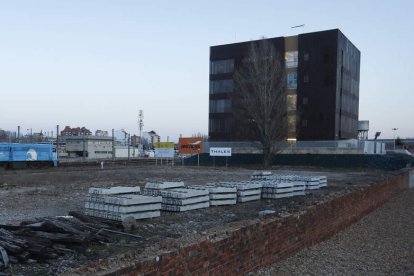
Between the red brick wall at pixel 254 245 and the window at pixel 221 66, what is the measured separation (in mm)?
51524

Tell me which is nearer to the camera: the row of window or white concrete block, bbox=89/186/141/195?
white concrete block, bbox=89/186/141/195

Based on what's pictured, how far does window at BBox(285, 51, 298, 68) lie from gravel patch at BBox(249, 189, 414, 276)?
4608 cm

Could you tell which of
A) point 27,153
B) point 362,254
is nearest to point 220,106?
point 27,153

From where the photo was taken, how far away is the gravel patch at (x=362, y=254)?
8.54m

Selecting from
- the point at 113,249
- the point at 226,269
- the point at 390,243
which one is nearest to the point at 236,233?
the point at 226,269

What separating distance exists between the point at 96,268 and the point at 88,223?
3.78m

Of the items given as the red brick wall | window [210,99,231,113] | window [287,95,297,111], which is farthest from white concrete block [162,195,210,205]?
window [210,99,231,113]

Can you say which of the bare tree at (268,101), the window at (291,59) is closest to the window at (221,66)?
the window at (291,59)

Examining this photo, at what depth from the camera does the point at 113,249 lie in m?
6.86

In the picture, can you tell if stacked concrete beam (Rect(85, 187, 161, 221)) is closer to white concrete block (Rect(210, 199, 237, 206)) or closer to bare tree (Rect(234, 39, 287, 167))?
white concrete block (Rect(210, 199, 237, 206))

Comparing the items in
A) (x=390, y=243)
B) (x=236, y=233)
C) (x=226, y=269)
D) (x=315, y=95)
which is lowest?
(x=390, y=243)

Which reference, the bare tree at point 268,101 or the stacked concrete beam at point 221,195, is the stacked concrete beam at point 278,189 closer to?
the stacked concrete beam at point 221,195

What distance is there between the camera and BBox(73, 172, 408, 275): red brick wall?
16.9 ft

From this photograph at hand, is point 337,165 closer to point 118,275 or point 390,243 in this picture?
point 390,243
